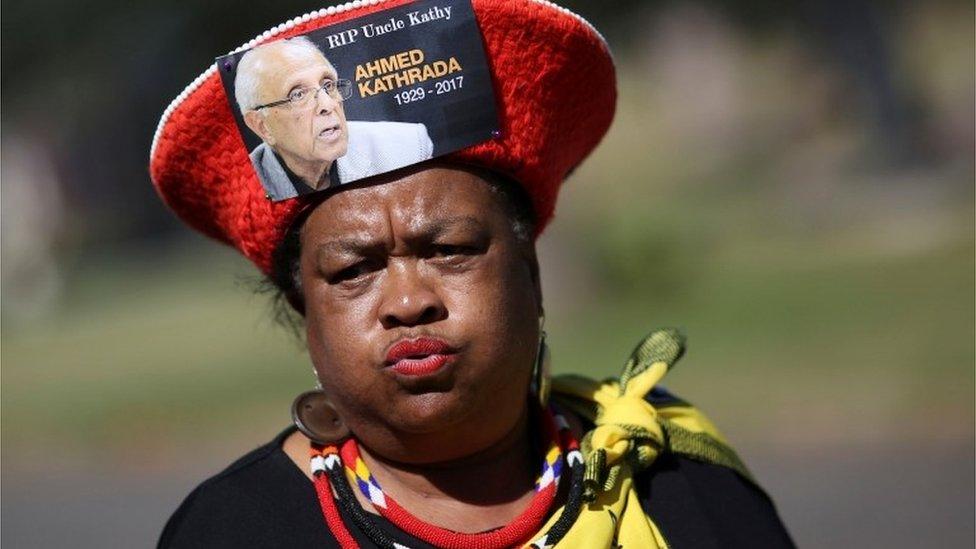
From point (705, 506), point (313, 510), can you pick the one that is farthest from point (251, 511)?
point (705, 506)

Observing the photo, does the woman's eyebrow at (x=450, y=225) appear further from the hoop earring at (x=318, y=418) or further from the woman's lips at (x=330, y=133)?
the hoop earring at (x=318, y=418)

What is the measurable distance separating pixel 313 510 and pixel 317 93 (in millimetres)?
698

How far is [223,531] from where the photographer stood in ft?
6.93

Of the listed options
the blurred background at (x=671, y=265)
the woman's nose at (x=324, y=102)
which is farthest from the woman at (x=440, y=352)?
the blurred background at (x=671, y=265)

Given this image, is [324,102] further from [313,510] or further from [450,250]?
[313,510]

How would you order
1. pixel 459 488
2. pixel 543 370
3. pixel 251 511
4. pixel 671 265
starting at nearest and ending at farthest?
pixel 251 511 < pixel 459 488 < pixel 543 370 < pixel 671 265

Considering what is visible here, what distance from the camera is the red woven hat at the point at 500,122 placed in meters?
2.07

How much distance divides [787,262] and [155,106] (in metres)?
6.20

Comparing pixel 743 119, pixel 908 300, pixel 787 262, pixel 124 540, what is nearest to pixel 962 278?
pixel 908 300

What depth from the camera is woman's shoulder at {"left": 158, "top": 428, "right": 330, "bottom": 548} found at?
211 centimetres

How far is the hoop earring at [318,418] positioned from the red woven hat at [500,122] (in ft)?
0.81

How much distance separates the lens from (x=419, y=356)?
201cm

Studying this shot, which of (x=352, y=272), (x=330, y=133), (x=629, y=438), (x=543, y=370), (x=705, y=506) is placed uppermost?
(x=330, y=133)

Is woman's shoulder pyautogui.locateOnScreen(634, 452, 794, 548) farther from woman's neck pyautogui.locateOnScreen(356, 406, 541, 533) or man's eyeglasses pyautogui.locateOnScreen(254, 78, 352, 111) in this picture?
man's eyeglasses pyautogui.locateOnScreen(254, 78, 352, 111)
